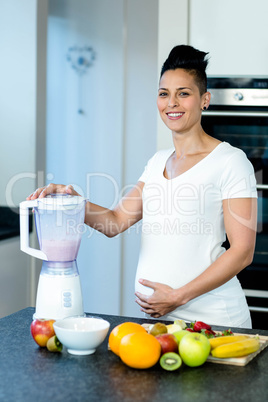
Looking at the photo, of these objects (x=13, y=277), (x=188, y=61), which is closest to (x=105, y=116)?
(x=13, y=277)

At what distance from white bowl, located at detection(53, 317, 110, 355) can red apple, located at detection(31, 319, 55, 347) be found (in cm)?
4

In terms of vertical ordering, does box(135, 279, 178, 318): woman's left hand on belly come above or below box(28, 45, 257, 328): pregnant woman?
below

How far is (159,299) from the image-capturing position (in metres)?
1.64

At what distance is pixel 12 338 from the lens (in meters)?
1.40

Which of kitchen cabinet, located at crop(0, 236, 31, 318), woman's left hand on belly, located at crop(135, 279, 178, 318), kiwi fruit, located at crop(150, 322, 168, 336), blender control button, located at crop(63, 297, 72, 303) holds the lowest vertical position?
kitchen cabinet, located at crop(0, 236, 31, 318)

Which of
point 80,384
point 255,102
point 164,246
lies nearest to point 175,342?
point 80,384

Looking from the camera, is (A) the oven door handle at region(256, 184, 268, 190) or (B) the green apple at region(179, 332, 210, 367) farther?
(A) the oven door handle at region(256, 184, 268, 190)

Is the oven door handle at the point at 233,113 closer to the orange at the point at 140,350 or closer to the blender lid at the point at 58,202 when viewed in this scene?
the blender lid at the point at 58,202

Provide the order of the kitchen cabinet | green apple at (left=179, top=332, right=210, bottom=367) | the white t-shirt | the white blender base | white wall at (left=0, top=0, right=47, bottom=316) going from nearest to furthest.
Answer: green apple at (left=179, top=332, right=210, bottom=367) < the white blender base < the white t-shirt < the kitchen cabinet < white wall at (left=0, top=0, right=47, bottom=316)

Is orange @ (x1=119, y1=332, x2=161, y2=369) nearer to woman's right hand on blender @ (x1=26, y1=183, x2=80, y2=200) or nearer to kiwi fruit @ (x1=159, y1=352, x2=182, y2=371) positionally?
kiwi fruit @ (x1=159, y1=352, x2=182, y2=371)

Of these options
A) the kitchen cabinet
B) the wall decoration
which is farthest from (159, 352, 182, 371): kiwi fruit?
the wall decoration

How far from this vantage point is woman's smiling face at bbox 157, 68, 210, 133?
1.83 meters

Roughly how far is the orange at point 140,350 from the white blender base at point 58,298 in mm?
323

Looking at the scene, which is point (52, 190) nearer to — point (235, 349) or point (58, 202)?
point (58, 202)
